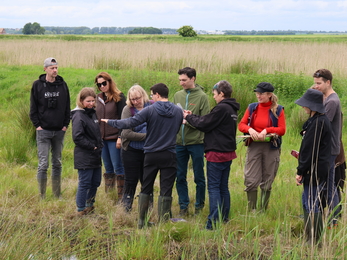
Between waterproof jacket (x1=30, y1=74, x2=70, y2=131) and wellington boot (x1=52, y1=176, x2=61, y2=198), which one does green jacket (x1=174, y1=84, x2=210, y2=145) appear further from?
wellington boot (x1=52, y1=176, x2=61, y2=198)

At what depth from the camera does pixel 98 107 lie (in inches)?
222

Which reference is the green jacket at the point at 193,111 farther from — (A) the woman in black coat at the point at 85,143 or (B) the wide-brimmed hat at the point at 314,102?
(B) the wide-brimmed hat at the point at 314,102

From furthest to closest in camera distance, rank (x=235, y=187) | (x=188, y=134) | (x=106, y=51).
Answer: (x=106, y=51)
(x=235, y=187)
(x=188, y=134)

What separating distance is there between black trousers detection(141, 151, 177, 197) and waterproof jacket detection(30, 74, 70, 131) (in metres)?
1.55

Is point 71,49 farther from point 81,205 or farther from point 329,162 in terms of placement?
point 329,162

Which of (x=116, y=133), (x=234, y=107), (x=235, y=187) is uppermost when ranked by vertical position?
(x=234, y=107)

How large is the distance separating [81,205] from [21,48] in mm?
16157

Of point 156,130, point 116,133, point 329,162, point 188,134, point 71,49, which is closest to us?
point 329,162

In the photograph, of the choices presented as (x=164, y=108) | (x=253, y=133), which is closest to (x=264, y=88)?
(x=253, y=133)

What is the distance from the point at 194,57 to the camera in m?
15.4

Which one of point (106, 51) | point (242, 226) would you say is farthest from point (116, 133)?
point (106, 51)

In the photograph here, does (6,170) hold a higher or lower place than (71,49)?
lower

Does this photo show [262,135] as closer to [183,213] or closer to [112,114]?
[183,213]

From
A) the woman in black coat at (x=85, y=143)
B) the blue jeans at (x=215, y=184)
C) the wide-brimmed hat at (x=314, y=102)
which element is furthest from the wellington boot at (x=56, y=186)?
the wide-brimmed hat at (x=314, y=102)
